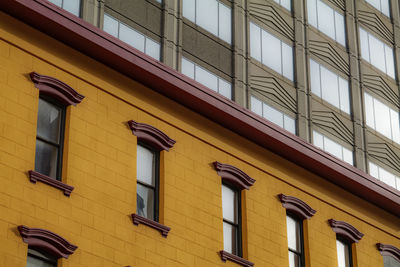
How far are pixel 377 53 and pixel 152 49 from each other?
633 inches

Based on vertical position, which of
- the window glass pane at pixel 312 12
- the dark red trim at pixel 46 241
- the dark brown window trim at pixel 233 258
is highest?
the window glass pane at pixel 312 12

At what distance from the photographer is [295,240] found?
123 feet

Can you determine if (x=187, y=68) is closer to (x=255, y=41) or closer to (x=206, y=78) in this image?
(x=206, y=78)

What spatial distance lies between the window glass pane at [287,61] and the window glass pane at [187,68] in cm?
583

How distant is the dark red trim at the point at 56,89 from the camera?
30281 mm

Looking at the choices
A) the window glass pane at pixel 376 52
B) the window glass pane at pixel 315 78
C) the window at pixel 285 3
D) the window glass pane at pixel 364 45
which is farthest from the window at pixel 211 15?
the window glass pane at pixel 376 52

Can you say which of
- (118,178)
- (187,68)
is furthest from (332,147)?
(118,178)

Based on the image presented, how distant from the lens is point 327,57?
4544 centimetres

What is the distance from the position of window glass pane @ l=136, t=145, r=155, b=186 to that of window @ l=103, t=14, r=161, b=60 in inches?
176

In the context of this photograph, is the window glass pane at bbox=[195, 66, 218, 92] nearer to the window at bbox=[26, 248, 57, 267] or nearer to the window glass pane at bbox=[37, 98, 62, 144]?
the window glass pane at bbox=[37, 98, 62, 144]

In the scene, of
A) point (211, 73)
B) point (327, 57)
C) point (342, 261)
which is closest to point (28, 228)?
point (211, 73)

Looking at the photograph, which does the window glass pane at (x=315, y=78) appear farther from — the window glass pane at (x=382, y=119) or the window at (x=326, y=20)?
the window glass pane at (x=382, y=119)

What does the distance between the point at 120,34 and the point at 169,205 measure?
259 inches

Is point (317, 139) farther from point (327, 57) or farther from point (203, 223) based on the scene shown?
point (203, 223)
